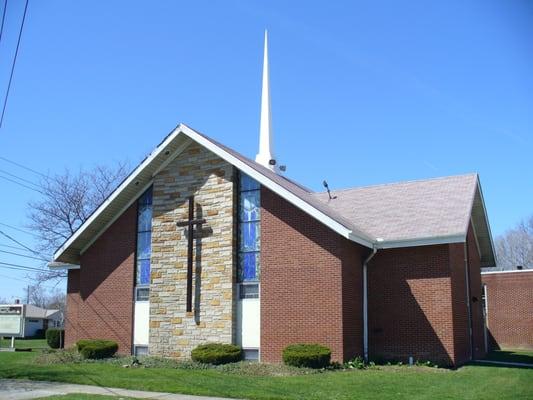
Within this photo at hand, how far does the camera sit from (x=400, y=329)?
2080 cm

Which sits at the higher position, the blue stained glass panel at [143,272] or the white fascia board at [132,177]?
the white fascia board at [132,177]

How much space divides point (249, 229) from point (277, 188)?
2.20 meters

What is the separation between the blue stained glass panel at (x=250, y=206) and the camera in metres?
21.9

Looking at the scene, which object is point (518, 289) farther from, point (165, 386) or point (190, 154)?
point (165, 386)

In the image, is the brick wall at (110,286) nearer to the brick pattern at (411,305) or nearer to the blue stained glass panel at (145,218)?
the blue stained glass panel at (145,218)

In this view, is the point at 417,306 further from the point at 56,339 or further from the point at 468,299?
the point at 56,339

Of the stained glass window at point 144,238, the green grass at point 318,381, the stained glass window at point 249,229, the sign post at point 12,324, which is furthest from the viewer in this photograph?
the sign post at point 12,324

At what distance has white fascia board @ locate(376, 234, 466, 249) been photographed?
19734 mm

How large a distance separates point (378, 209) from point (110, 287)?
1129 cm

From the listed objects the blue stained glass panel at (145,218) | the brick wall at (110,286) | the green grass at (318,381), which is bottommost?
the green grass at (318,381)

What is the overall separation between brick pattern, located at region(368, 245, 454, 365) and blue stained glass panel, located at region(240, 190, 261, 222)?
471cm

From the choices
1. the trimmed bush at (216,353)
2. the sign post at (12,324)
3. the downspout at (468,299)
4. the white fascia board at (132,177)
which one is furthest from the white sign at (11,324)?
the downspout at (468,299)

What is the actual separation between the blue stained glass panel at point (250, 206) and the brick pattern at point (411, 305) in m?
4.71

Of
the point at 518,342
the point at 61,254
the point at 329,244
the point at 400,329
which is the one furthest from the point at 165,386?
the point at 518,342
